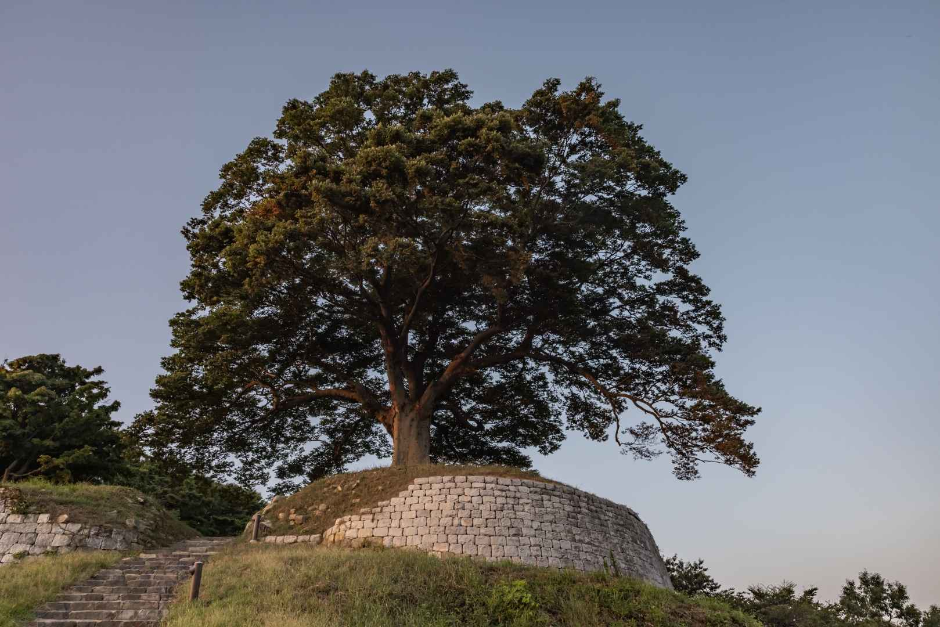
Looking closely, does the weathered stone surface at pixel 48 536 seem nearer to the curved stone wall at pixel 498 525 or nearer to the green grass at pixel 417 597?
the green grass at pixel 417 597

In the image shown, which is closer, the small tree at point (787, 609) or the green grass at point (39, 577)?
the green grass at point (39, 577)

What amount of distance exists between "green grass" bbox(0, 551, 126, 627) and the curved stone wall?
5.68 m

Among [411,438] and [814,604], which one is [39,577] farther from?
[814,604]

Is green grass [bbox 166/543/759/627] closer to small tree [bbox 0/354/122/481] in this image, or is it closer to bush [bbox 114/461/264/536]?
small tree [bbox 0/354/122/481]

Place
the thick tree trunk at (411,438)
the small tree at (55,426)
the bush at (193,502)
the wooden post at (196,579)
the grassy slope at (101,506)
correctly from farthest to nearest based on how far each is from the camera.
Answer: the bush at (193,502) < the small tree at (55,426) < the thick tree trunk at (411,438) < the grassy slope at (101,506) < the wooden post at (196,579)

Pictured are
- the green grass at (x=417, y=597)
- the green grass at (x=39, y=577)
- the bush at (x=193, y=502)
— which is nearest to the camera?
the green grass at (x=417, y=597)

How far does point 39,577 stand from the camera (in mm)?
14250

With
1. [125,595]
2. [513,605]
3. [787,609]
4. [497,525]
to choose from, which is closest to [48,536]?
[125,595]

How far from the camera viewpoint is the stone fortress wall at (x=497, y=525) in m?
16.9

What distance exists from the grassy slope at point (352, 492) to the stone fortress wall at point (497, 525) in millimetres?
491

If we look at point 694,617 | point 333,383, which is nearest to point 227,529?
point 333,383

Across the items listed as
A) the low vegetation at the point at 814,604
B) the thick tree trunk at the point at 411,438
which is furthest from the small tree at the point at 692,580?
the thick tree trunk at the point at 411,438

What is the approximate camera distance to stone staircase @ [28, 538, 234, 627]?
1223 cm

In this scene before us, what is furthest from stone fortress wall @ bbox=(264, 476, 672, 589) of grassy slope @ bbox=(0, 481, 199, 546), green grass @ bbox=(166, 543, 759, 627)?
grassy slope @ bbox=(0, 481, 199, 546)
